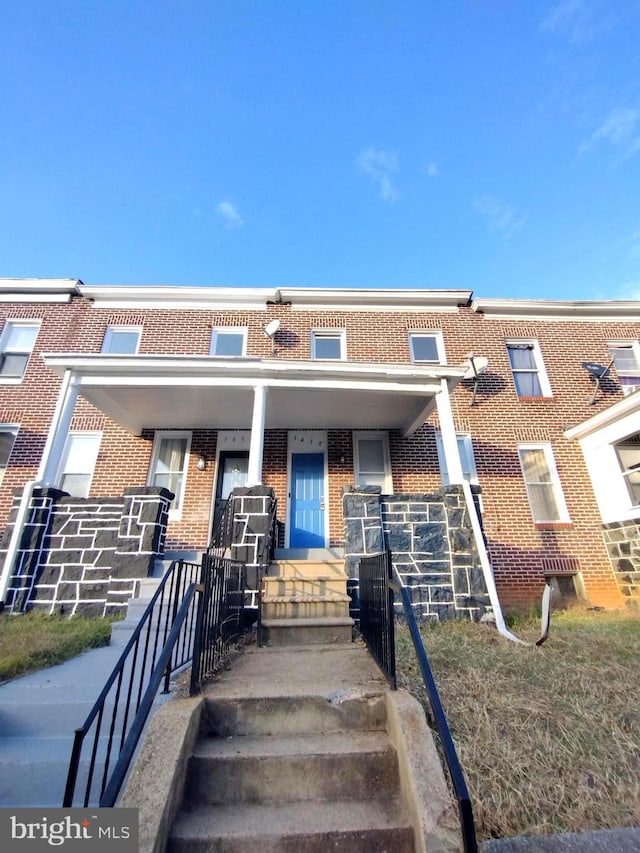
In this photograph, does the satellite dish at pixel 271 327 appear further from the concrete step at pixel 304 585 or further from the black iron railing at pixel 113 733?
the black iron railing at pixel 113 733

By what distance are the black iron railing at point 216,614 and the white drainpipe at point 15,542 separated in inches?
125

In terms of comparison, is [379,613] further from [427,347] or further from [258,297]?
[258,297]

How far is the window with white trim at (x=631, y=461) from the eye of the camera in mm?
7332

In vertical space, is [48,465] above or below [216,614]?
above

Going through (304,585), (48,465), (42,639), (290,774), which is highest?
(48,465)

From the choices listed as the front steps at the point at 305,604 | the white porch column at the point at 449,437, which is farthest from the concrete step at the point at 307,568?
the white porch column at the point at 449,437

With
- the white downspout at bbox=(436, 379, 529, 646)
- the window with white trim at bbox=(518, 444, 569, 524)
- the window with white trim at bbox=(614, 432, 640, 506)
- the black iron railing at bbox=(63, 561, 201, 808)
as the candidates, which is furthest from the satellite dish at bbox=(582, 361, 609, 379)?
the black iron railing at bbox=(63, 561, 201, 808)

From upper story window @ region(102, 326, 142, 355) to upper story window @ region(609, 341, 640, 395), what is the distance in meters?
11.3

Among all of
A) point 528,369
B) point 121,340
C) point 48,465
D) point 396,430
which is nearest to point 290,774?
point 48,465

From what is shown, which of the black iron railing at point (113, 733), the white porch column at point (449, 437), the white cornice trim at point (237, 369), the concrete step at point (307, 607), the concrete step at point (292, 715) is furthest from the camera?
the white cornice trim at point (237, 369)

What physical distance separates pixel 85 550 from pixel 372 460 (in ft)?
17.2

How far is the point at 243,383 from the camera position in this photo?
626 cm

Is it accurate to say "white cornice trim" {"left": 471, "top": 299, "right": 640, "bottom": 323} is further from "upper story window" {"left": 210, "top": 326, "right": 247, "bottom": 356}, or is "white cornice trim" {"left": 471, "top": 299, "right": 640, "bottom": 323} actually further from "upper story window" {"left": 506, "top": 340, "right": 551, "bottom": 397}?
"upper story window" {"left": 210, "top": 326, "right": 247, "bottom": 356}

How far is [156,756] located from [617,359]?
37.2ft
